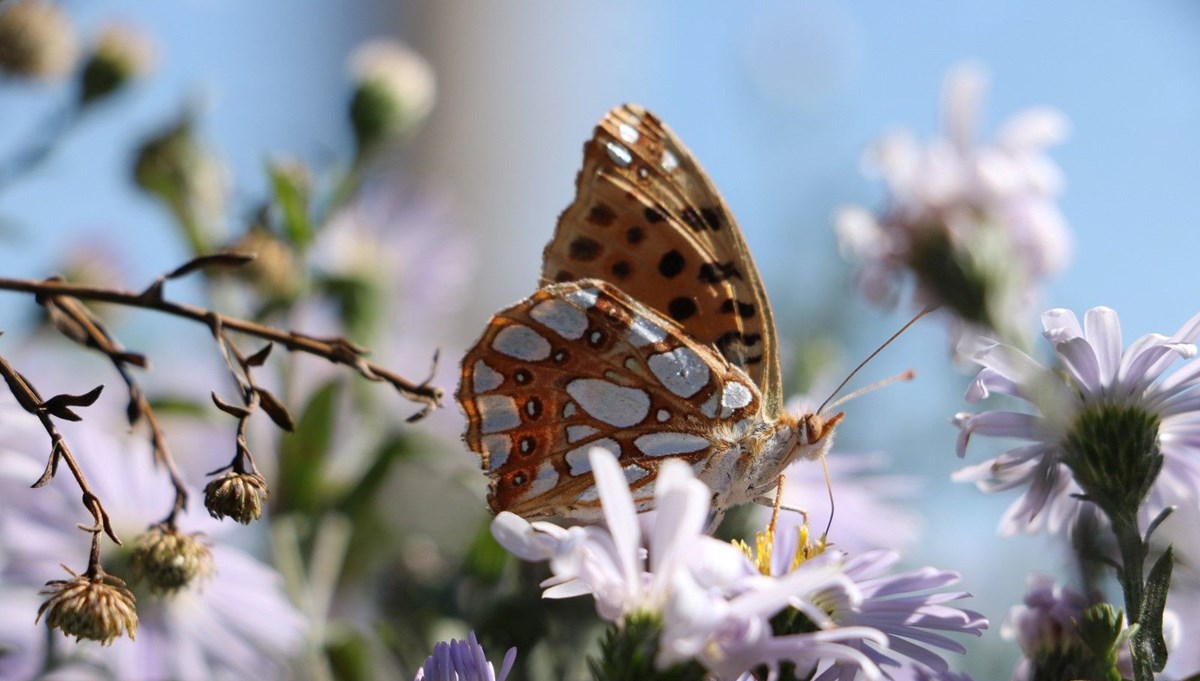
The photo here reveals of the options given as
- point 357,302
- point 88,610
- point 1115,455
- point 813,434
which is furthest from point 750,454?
point 357,302

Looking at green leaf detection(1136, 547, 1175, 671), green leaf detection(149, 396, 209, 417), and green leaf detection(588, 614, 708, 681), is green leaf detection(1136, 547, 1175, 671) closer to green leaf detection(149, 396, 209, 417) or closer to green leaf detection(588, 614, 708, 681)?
green leaf detection(588, 614, 708, 681)

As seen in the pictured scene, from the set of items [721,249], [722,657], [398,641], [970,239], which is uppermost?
[970,239]

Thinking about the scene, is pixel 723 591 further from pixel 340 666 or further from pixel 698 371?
pixel 340 666

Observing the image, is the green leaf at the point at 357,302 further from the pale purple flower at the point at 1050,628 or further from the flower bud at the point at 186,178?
the pale purple flower at the point at 1050,628

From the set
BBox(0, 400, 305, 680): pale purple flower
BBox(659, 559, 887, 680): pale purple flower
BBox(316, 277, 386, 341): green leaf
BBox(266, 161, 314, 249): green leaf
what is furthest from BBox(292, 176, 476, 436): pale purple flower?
BBox(659, 559, 887, 680): pale purple flower

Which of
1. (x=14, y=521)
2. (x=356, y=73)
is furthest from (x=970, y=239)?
(x=14, y=521)

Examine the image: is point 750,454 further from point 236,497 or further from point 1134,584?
point 236,497

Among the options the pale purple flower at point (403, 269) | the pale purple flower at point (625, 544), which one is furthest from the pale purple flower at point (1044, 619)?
the pale purple flower at point (403, 269)

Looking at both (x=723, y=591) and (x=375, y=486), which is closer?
(x=723, y=591)
